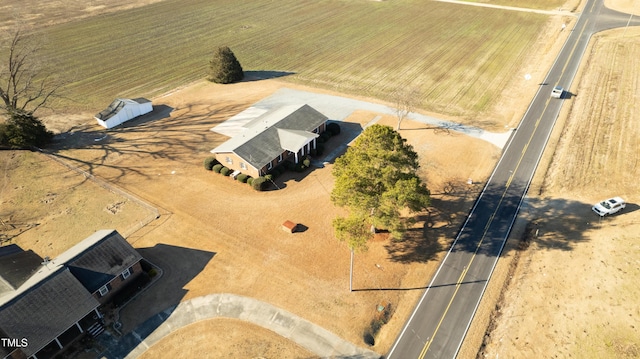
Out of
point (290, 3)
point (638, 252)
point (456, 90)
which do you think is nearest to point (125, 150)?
point (456, 90)

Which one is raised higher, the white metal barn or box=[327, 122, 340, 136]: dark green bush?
the white metal barn

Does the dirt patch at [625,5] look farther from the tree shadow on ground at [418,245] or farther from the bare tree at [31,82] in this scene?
the bare tree at [31,82]

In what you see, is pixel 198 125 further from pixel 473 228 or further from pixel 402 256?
pixel 473 228

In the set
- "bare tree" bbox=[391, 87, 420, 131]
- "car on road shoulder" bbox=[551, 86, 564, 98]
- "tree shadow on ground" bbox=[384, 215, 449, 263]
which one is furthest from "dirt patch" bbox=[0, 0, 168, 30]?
"car on road shoulder" bbox=[551, 86, 564, 98]

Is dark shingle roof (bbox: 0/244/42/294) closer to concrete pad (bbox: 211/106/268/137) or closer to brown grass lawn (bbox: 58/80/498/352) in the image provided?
brown grass lawn (bbox: 58/80/498/352)

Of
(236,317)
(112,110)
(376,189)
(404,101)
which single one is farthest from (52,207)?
(404,101)

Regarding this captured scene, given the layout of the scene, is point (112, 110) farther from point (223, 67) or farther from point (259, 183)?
point (259, 183)

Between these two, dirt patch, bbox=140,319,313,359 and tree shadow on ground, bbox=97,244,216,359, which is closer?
dirt patch, bbox=140,319,313,359

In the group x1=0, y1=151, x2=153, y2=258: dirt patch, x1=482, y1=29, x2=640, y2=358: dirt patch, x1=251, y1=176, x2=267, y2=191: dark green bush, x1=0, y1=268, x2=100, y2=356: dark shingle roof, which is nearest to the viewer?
x1=0, y1=268, x2=100, y2=356: dark shingle roof
